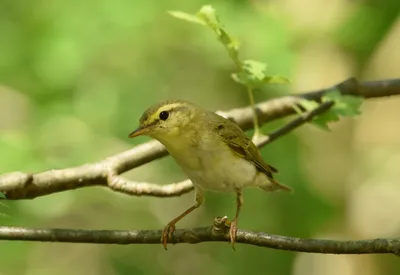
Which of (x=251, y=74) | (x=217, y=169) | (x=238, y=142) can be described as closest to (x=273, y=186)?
(x=238, y=142)

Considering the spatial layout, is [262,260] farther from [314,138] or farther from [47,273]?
[47,273]

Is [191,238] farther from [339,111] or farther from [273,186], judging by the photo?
[273,186]

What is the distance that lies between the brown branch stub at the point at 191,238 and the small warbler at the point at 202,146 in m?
0.49

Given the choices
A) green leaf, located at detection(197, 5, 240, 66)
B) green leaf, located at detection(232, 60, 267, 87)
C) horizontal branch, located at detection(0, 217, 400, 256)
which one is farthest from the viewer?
green leaf, located at detection(232, 60, 267, 87)

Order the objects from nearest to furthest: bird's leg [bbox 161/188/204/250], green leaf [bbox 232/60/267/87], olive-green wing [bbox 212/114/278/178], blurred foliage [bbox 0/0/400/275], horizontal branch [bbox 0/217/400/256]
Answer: horizontal branch [bbox 0/217/400/256], bird's leg [bbox 161/188/204/250], green leaf [bbox 232/60/267/87], olive-green wing [bbox 212/114/278/178], blurred foliage [bbox 0/0/400/275]

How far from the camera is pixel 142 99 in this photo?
6.48 meters

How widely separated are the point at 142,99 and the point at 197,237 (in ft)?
14.8

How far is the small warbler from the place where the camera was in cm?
268

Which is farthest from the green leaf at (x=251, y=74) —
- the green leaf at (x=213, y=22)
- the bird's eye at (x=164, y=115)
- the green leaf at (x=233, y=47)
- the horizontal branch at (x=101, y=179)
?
the horizontal branch at (x=101, y=179)

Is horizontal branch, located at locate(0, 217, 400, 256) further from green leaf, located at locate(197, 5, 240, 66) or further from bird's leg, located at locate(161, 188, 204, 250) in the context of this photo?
green leaf, located at locate(197, 5, 240, 66)

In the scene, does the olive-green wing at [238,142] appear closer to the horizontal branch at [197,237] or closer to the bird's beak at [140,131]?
the bird's beak at [140,131]

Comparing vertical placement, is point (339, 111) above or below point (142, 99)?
below

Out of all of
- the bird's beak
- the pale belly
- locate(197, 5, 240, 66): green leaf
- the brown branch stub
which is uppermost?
locate(197, 5, 240, 66): green leaf

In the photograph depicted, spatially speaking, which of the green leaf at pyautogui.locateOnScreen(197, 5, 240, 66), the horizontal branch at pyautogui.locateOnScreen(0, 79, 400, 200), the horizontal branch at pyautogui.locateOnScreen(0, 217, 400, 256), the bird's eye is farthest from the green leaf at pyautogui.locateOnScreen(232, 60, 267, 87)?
the horizontal branch at pyautogui.locateOnScreen(0, 217, 400, 256)
